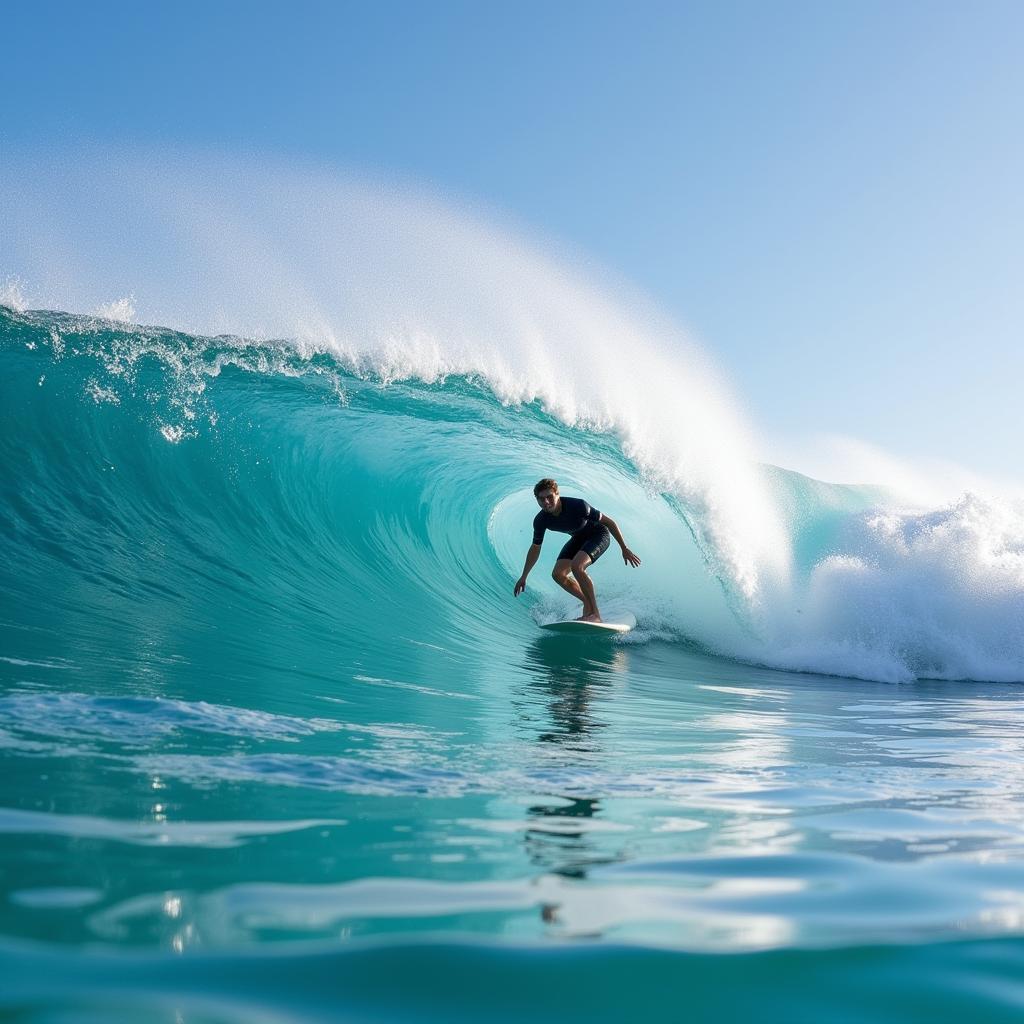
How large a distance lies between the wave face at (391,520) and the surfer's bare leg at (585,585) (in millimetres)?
909

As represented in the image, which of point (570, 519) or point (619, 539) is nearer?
point (619, 539)

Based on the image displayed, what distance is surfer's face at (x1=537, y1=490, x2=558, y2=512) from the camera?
335 inches

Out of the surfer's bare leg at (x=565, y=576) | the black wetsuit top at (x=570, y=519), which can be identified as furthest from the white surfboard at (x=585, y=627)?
the black wetsuit top at (x=570, y=519)

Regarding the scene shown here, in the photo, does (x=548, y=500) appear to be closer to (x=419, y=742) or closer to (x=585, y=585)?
(x=585, y=585)

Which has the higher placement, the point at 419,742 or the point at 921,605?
the point at 921,605

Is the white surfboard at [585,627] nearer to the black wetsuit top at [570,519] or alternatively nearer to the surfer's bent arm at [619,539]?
the surfer's bent arm at [619,539]

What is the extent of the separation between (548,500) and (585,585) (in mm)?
1059

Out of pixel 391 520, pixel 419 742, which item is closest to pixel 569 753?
pixel 419 742

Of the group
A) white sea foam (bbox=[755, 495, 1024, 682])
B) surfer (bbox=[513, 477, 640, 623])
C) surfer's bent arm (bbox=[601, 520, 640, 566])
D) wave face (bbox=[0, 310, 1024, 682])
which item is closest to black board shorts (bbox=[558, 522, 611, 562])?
surfer (bbox=[513, 477, 640, 623])

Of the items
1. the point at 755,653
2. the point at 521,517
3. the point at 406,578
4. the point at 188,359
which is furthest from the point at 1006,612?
the point at 188,359

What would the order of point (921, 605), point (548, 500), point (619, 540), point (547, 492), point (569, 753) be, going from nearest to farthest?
point (569, 753) → point (547, 492) → point (548, 500) → point (619, 540) → point (921, 605)

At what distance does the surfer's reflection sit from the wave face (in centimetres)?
114

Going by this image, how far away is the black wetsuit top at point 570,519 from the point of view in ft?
29.8

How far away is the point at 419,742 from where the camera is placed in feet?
12.0
